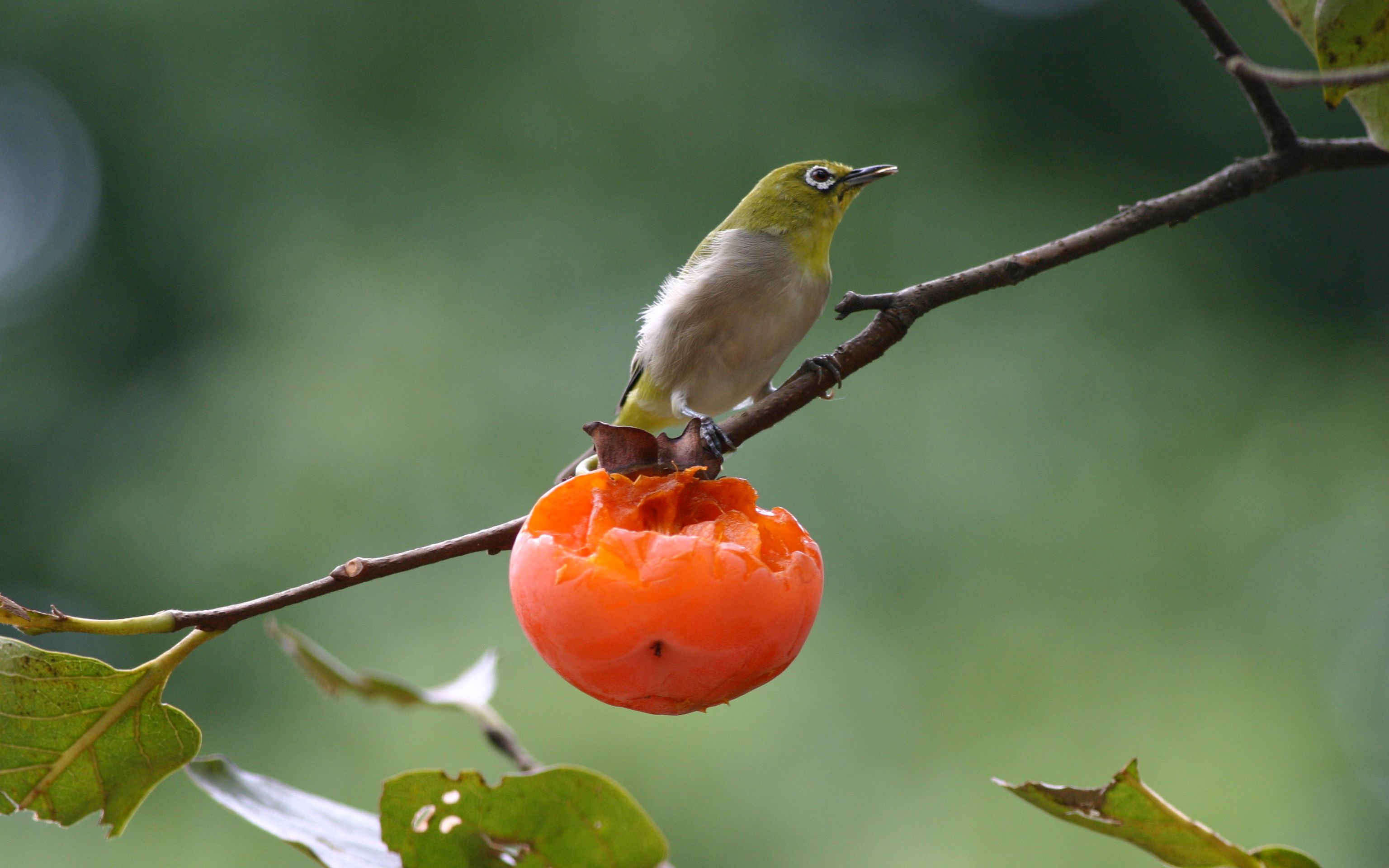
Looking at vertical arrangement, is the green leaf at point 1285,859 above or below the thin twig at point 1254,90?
below

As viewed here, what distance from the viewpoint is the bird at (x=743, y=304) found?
201cm

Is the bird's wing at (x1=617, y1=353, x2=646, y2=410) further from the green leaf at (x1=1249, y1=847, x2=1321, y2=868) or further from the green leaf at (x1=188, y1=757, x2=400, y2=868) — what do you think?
the green leaf at (x1=1249, y1=847, x2=1321, y2=868)

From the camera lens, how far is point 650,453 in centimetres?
91

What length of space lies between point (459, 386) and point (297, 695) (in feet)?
5.94

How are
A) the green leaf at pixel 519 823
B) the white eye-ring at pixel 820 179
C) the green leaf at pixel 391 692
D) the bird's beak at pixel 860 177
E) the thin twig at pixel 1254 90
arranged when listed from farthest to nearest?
1. the white eye-ring at pixel 820 179
2. the bird's beak at pixel 860 177
3. the green leaf at pixel 391 692
4. the thin twig at pixel 1254 90
5. the green leaf at pixel 519 823

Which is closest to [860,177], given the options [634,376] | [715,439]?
[634,376]

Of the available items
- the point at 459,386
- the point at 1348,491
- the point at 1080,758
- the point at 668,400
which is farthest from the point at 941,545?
the point at 668,400

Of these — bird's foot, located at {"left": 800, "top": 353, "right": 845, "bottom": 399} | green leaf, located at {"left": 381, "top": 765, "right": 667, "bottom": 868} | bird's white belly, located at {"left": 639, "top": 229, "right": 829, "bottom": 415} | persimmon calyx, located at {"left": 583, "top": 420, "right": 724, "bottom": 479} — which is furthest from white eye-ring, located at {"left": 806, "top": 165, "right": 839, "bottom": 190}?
green leaf, located at {"left": 381, "top": 765, "right": 667, "bottom": 868}

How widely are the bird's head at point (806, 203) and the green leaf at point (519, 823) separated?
1.52 meters

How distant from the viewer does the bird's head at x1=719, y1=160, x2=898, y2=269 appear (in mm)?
2156

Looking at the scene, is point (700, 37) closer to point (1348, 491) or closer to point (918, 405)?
point (918, 405)

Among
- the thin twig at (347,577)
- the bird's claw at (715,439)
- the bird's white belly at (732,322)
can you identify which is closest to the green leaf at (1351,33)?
the bird's claw at (715,439)

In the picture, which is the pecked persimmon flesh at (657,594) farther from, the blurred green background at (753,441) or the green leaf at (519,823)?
the blurred green background at (753,441)

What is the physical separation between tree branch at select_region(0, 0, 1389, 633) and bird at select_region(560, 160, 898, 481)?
803mm
